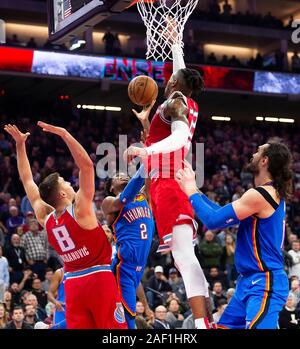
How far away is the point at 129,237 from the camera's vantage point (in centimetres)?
698

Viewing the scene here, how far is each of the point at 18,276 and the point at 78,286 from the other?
7718mm

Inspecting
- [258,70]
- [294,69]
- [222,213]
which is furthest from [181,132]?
[294,69]

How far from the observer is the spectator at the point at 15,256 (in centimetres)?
1342

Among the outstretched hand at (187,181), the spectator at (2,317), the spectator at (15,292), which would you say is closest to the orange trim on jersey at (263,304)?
the outstretched hand at (187,181)

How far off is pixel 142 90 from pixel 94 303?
76.6 inches

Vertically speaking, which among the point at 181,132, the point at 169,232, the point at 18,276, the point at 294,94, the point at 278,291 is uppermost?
the point at 294,94

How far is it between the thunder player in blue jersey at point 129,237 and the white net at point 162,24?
1495 mm

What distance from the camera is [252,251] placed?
5.53 meters

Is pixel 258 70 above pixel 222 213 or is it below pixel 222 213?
above

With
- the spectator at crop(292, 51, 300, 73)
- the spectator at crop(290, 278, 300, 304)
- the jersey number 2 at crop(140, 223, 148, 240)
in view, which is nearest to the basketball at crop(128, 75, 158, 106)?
the jersey number 2 at crop(140, 223, 148, 240)

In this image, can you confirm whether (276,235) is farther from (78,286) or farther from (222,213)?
(78,286)

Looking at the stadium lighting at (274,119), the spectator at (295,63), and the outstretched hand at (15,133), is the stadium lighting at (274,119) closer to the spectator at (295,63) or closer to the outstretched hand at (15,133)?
the spectator at (295,63)
